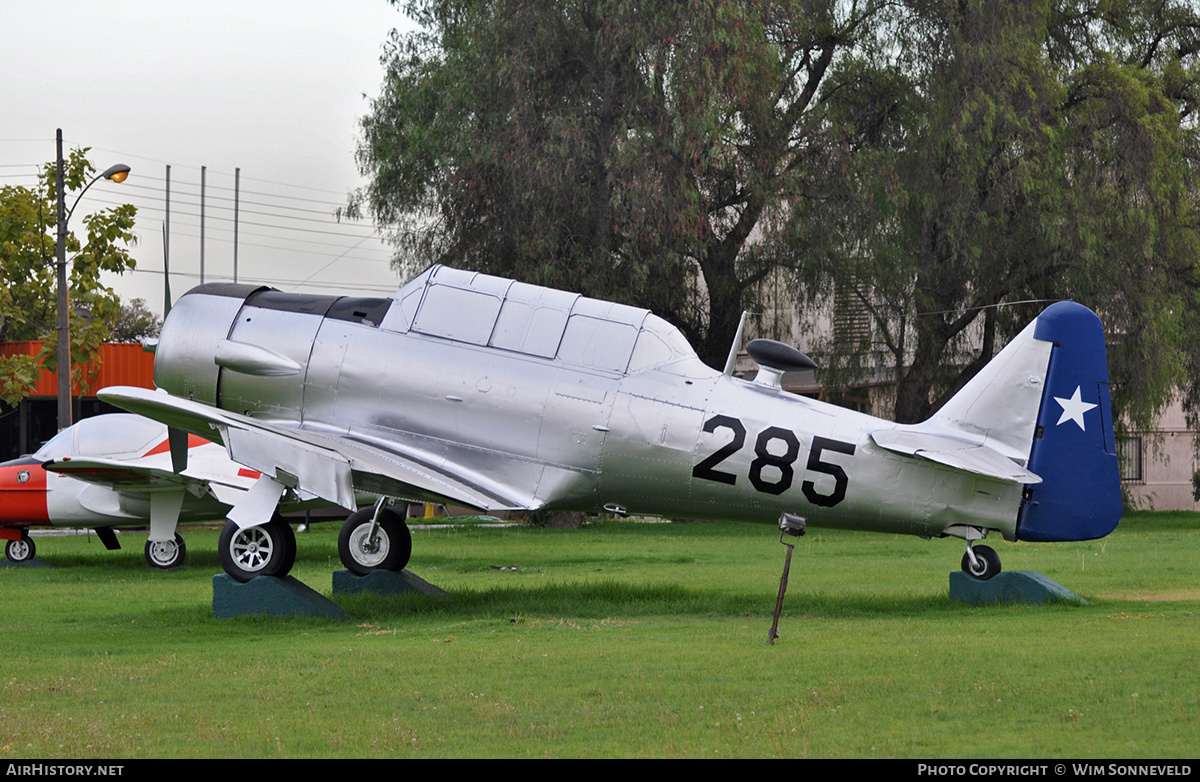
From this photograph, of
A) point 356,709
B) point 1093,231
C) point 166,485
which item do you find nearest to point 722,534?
point 1093,231

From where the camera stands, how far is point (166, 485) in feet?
66.9

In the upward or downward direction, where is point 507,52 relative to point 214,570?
upward

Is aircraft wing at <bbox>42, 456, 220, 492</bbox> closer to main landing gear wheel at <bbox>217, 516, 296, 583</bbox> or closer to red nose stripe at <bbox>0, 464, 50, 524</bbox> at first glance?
red nose stripe at <bbox>0, 464, 50, 524</bbox>

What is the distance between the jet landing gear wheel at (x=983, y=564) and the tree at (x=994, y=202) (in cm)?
1801

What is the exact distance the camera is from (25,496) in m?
21.6

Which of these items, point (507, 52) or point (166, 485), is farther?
point (507, 52)

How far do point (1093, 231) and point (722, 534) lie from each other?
12.1m

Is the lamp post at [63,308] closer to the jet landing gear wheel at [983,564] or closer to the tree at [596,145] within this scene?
the tree at [596,145]

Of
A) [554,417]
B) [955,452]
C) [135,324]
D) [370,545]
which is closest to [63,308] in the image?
[370,545]

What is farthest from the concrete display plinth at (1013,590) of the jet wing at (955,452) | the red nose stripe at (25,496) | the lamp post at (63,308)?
the lamp post at (63,308)
